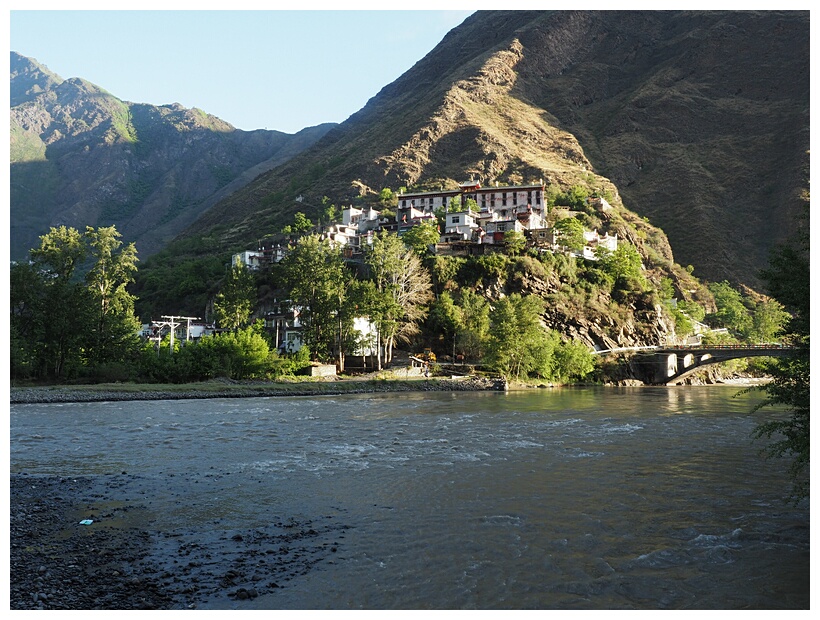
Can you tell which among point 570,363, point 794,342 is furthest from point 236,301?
point 794,342

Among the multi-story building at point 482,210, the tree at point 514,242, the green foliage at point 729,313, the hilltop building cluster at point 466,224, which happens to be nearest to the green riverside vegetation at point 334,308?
the tree at point 514,242

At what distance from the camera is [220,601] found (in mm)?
10203

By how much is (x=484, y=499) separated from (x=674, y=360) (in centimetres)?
7444

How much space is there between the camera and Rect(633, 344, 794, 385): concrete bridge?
80.7m

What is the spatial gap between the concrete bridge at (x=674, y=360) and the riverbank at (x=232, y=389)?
28.5m

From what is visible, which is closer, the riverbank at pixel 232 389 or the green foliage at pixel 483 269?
the riverbank at pixel 232 389

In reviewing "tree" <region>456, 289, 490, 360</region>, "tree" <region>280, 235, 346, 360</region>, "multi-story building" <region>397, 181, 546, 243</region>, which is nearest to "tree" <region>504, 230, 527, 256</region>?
"multi-story building" <region>397, 181, 546, 243</region>

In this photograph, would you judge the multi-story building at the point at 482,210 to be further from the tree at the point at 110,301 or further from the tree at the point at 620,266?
the tree at the point at 110,301

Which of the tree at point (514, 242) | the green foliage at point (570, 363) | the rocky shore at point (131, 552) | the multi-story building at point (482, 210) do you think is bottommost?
the rocky shore at point (131, 552)

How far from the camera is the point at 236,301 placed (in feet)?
272

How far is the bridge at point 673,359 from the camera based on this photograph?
8069 cm

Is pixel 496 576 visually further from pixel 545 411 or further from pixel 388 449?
pixel 545 411

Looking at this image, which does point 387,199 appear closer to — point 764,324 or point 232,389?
point 764,324

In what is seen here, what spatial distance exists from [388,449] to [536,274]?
229ft
